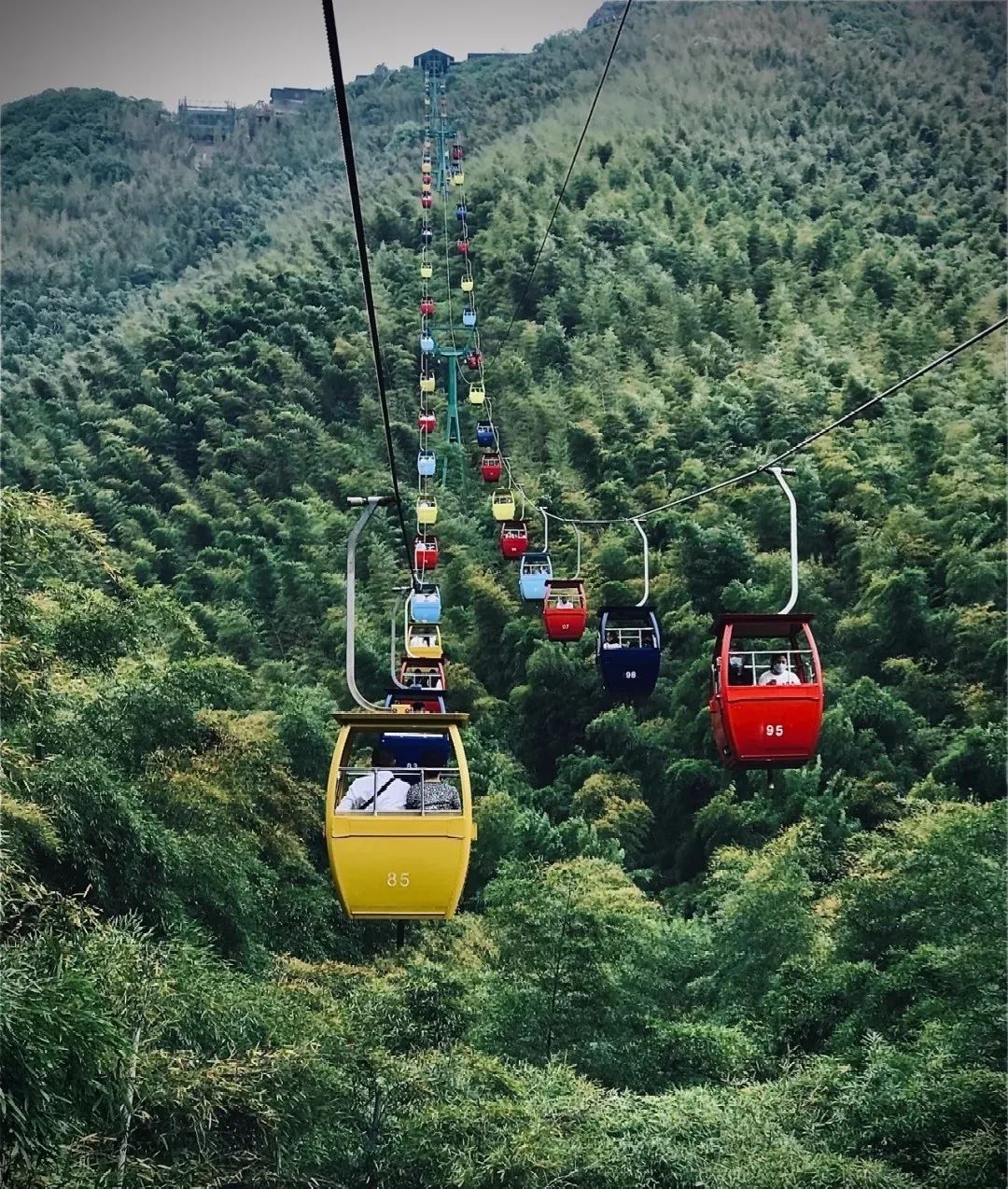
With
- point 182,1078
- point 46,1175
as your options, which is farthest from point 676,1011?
point 46,1175

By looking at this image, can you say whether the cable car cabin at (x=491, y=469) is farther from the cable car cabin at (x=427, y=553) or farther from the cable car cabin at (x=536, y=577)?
the cable car cabin at (x=536, y=577)

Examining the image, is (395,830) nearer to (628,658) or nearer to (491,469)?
(628,658)

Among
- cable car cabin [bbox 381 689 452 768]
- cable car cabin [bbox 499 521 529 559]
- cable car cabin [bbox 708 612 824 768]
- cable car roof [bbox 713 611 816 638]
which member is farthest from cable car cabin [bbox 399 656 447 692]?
cable car cabin [bbox 708 612 824 768]

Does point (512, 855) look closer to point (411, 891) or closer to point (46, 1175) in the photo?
point (46, 1175)

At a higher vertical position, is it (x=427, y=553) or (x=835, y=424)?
(x=835, y=424)

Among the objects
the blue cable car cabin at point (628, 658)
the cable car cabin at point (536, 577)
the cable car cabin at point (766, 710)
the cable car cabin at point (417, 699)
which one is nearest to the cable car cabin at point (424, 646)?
the cable car cabin at point (536, 577)

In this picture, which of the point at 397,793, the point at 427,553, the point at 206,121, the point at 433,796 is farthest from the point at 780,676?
the point at 206,121

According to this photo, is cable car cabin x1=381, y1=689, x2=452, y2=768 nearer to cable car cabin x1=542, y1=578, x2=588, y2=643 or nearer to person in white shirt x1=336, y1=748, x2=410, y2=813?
person in white shirt x1=336, y1=748, x2=410, y2=813
